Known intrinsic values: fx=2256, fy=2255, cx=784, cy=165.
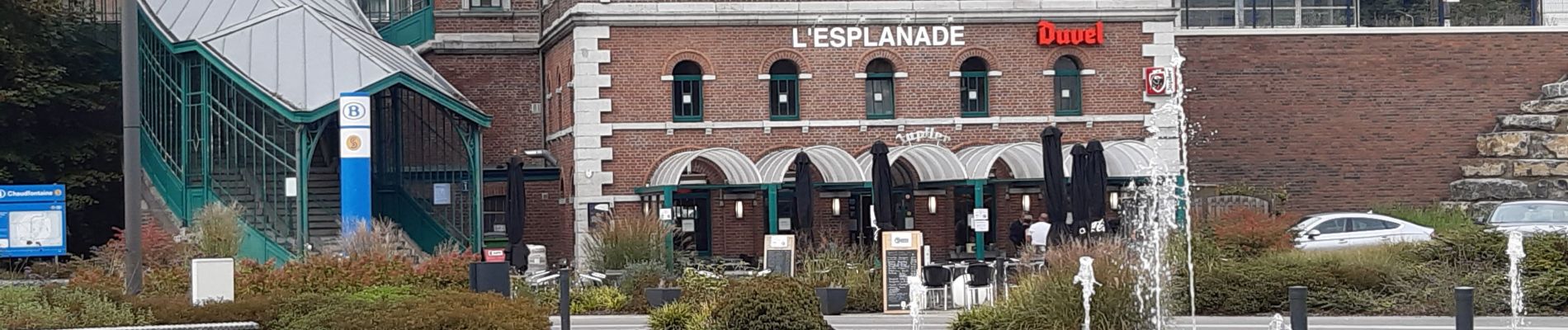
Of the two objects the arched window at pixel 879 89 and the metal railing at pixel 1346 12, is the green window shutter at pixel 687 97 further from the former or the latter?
the metal railing at pixel 1346 12

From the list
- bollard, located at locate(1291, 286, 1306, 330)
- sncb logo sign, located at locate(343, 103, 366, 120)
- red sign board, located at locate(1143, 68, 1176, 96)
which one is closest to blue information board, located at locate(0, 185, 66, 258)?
sncb logo sign, located at locate(343, 103, 366, 120)

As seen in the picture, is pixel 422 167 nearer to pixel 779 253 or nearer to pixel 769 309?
pixel 779 253

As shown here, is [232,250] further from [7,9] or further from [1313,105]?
[1313,105]

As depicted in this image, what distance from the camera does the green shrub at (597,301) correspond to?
84.3 feet

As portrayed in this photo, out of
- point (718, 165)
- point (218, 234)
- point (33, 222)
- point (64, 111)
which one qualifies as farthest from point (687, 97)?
point (64, 111)

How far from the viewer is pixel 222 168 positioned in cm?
3550

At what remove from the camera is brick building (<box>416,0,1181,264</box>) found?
35531 mm

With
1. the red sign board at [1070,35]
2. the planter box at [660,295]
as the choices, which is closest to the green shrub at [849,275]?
the planter box at [660,295]

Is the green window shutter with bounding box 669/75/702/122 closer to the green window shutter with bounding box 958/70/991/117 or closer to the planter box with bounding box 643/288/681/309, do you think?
the green window shutter with bounding box 958/70/991/117

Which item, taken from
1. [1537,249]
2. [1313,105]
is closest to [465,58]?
[1313,105]

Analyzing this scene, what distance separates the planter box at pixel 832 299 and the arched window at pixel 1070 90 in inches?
520

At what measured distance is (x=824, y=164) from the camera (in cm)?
3569

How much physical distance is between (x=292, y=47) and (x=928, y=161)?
10.2m

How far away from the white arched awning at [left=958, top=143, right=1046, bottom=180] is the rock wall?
10566mm
